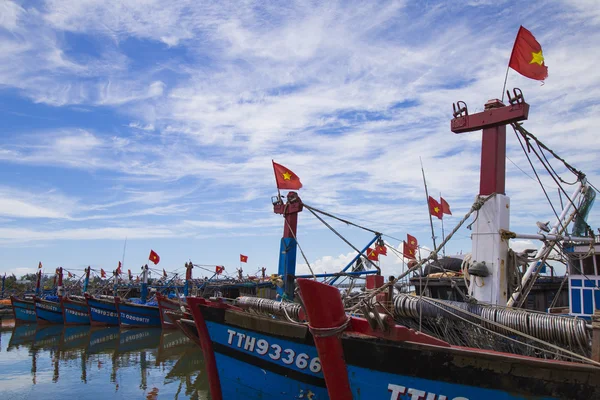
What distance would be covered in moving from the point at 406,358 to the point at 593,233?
33.9 ft

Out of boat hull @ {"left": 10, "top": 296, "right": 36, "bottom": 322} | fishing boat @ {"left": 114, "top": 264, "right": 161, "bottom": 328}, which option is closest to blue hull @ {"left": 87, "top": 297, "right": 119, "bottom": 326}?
fishing boat @ {"left": 114, "top": 264, "right": 161, "bottom": 328}

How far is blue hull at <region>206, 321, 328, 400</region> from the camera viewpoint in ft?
26.0

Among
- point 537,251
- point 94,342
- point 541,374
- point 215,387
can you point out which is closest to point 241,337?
point 215,387

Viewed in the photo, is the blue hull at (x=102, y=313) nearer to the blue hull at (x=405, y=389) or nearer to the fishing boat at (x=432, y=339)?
the fishing boat at (x=432, y=339)

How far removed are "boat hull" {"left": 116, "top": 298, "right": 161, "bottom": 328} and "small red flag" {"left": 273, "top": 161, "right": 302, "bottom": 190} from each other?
2335 cm

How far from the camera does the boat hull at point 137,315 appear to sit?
1357 inches

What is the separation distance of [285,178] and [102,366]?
11.9 metres

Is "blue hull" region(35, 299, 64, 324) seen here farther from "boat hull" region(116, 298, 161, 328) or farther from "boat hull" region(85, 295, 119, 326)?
"boat hull" region(116, 298, 161, 328)

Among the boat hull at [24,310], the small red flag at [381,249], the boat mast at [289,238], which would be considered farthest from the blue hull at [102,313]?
the boat mast at [289,238]

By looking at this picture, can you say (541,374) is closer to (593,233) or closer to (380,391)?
(380,391)

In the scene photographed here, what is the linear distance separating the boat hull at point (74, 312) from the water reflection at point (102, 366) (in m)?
4.41

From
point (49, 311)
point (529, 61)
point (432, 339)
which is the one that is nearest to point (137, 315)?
point (49, 311)

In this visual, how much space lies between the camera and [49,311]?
129 ft

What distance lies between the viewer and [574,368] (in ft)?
18.3
